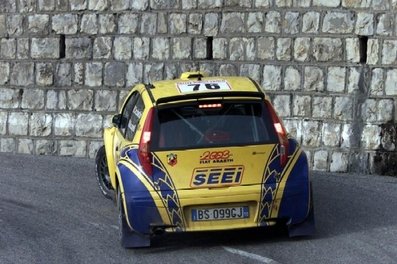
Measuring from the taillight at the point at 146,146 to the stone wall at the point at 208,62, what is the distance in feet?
16.9

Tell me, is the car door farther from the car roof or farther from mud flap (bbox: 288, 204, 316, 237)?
mud flap (bbox: 288, 204, 316, 237)

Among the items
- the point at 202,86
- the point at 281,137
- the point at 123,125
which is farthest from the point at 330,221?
the point at 123,125

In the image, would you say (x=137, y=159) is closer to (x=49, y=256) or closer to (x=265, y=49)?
(x=49, y=256)

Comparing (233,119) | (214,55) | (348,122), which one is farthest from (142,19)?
(233,119)

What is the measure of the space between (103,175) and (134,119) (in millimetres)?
2064

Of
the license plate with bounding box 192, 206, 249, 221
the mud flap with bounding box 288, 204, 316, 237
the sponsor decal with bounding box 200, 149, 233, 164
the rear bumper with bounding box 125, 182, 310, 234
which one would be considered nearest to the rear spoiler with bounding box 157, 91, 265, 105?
the sponsor decal with bounding box 200, 149, 233, 164

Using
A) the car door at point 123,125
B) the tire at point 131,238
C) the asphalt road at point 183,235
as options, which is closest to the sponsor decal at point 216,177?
the asphalt road at point 183,235

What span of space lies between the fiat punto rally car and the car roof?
13mm

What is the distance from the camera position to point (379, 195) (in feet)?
38.3

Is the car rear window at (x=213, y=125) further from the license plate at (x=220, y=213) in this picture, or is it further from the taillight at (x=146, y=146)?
the license plate at (x=220, y=213)

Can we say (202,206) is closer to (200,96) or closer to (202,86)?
(200,96)

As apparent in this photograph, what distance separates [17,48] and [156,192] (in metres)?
7.73

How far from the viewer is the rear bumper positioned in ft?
28.3

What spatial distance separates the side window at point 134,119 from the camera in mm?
9516
